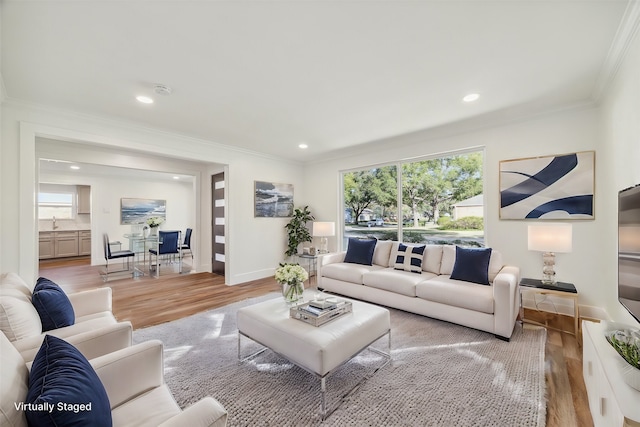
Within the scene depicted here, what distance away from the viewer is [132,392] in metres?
1.26

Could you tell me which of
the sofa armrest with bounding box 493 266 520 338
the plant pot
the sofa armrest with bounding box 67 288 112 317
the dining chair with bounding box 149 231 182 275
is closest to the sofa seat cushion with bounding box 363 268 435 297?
the sofa armrest with bounding box 493 266 520 338

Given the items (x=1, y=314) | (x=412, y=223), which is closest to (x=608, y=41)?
(x=412, y=223)

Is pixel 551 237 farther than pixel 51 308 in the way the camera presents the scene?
Yes

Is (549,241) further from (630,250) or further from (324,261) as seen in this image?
(324,261)

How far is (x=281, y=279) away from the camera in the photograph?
2.40 metres

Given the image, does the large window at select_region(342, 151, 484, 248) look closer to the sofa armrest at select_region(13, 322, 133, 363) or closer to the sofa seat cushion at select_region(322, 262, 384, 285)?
the sofa seat cushion at select_region(322, 262, 384, 285)

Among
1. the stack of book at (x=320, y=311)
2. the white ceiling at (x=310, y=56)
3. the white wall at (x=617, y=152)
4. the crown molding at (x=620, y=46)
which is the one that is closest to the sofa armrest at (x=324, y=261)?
the stack of book at (x=320, y=311)

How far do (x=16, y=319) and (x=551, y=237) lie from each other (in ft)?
14.1

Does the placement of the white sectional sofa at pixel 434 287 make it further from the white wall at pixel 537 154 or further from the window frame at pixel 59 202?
the window frame at pixel 59 202

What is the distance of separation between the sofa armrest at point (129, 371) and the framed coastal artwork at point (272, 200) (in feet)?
13.0

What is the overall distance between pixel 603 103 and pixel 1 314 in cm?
510

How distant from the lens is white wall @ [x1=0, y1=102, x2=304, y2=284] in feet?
9.39

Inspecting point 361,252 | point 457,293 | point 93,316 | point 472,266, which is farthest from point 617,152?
point 93,316

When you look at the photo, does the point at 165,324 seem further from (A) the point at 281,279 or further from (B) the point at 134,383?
(B) the point at 134,383
